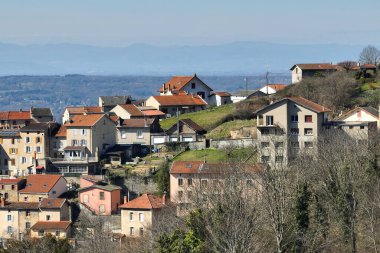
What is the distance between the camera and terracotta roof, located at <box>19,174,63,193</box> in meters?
61.5

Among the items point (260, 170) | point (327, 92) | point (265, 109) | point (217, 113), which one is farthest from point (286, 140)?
point (217, 113)

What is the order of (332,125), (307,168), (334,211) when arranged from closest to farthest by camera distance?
1. (334,211)
2. (307,168)
3. (332,125)

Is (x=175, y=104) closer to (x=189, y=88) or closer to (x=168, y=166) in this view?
(x=189, y=88)

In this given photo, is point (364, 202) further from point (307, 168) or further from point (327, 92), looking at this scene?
point (327, 92)

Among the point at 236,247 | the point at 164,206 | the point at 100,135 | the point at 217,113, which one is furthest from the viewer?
the point at 217,113

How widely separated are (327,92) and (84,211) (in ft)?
67.4

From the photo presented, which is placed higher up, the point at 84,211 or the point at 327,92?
the point at 327,92

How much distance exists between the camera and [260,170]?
49562 mm

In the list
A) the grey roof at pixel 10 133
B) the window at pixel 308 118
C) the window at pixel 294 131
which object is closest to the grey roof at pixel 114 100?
the grey roof at pixel 10 133

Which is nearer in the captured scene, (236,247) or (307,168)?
(236,247)

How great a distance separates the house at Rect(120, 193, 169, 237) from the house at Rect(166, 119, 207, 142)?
1061 centimetres

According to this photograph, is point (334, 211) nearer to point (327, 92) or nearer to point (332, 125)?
point (332, 125)

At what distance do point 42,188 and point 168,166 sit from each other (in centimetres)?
861

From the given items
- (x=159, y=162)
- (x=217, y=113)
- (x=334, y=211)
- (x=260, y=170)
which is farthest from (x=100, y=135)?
(x=334, y=211)
